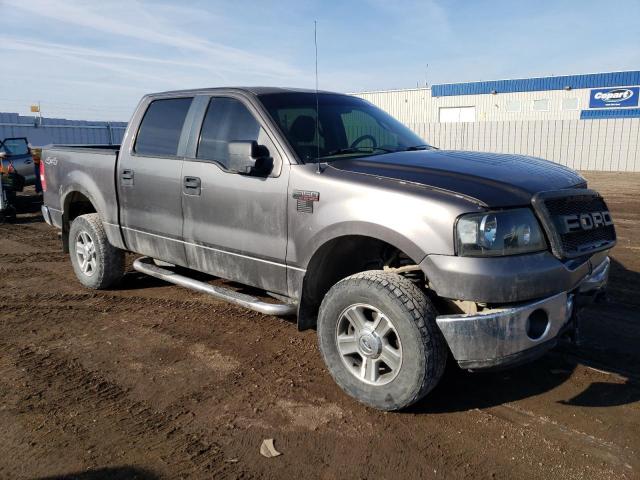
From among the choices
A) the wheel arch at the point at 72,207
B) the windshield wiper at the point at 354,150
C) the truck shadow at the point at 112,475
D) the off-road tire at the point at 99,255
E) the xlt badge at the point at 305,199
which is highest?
the windshield wiper at the point at 354,150

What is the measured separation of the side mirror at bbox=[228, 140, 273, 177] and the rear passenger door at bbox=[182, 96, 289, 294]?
0.02m

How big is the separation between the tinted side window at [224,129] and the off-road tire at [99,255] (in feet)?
6.15

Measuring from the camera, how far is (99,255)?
580 cm

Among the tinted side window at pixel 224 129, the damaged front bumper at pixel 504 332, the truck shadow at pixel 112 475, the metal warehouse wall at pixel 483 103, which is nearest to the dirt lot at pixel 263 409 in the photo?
the truck shadow at pixel 112 475

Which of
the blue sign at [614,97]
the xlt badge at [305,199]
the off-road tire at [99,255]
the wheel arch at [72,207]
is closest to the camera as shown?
the xlt badge at [305,199]

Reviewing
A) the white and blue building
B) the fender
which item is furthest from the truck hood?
the white and blue building

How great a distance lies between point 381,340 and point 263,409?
0.88 metres

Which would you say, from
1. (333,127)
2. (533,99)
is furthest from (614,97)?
(333,127)

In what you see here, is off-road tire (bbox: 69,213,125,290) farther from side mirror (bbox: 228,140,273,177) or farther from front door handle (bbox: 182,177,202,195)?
side mirror (bbox: 228,140,273,177)

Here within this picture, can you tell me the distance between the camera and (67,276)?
681cm

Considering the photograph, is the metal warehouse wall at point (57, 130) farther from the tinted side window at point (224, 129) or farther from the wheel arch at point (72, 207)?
the tinted side window at point (224, 129)

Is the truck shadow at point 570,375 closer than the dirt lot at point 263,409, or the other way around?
the dirt lot at point 263,409

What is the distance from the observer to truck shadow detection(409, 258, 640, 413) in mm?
3547

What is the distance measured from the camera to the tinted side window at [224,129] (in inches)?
167
